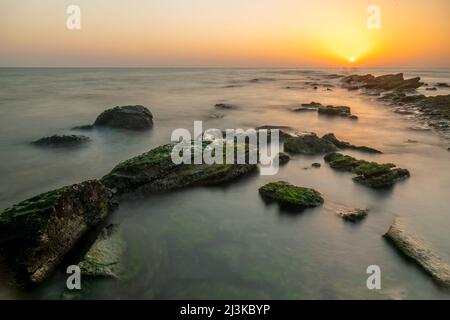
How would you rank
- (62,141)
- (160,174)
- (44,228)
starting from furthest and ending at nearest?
(62,141), (160,174), (44,228)

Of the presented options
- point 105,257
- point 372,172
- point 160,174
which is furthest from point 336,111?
point 105,257

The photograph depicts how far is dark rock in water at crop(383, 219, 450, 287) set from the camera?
26.7ft

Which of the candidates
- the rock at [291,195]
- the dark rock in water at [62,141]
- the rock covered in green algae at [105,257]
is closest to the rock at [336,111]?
the dark rock in water at [62,141]

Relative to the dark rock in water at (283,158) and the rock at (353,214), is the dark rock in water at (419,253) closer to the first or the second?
the rock at (353,214)

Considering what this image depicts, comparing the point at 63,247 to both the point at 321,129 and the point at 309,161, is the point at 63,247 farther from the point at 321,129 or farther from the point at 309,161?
the point at 321,129

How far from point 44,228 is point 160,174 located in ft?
17.1

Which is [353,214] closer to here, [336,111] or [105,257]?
[105,257]

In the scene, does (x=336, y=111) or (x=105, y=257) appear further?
(x=336, y=111)

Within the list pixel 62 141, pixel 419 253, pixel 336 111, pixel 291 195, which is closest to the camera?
pixel 419 253

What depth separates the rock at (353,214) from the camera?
35.9ft

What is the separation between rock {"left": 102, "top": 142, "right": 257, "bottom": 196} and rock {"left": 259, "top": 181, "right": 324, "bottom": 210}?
1951mm

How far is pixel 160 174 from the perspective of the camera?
13164 millimetres

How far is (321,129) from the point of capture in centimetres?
2677

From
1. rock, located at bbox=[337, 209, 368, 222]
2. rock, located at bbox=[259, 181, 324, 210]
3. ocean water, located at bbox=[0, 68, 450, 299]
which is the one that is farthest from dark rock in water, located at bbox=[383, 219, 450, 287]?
rock, located at bbox=[259, 181, 324, 210]
